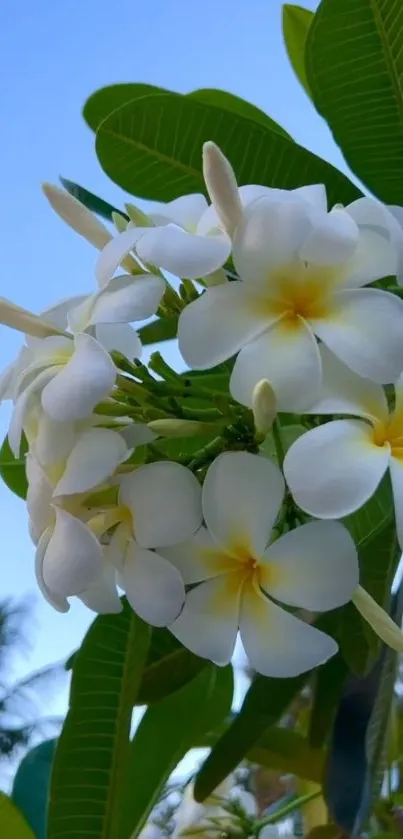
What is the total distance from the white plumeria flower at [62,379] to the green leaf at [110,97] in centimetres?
33

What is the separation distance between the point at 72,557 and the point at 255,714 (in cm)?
34

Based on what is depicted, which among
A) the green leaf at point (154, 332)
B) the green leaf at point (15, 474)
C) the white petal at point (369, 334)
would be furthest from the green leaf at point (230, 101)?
the white petal at point (369, 334)

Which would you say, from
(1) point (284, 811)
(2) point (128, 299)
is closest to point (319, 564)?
(2) point (128, 299)

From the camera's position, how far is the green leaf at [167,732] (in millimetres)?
688

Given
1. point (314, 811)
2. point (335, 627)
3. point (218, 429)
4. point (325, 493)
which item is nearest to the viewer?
point (325, 493)

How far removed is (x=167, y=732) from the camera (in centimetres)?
69

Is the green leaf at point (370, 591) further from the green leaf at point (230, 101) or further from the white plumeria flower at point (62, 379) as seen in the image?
the green leaf at point (230, 101)

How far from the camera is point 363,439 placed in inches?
14.9

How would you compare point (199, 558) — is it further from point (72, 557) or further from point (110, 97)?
point (110, 97)

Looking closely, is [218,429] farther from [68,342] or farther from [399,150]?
[399,150]

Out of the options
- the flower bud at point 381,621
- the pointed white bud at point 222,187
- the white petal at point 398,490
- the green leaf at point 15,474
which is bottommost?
the green leaf at point 15,474

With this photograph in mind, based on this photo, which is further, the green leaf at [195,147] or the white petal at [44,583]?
the green leaf at [195,147]

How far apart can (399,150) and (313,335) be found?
0.29 meters

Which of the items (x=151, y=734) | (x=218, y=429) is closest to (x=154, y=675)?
(x=151, y=734)
